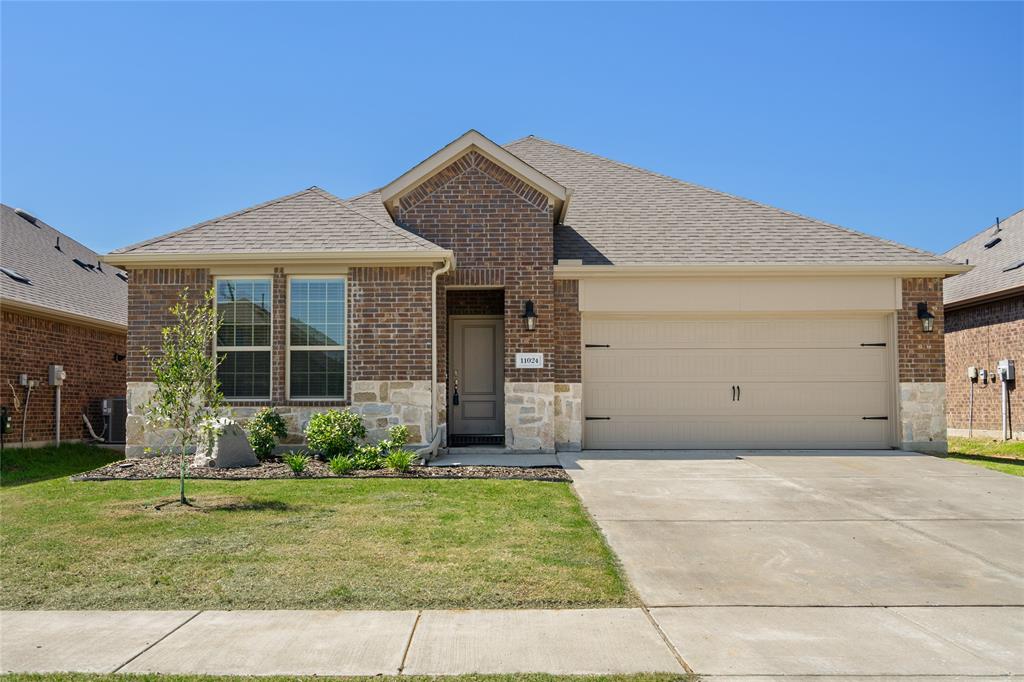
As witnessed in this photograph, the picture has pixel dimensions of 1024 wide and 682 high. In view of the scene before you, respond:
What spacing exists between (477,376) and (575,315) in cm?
245

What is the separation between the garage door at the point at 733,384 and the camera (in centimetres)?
1249

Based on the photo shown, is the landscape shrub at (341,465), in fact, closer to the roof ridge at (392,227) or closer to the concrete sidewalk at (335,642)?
the roof ridge at (392,227)

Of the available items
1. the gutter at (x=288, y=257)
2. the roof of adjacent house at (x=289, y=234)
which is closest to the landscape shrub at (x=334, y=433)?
the gutter at (x=288, y=257)

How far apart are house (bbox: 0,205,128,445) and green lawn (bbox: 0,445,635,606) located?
518 centimetres

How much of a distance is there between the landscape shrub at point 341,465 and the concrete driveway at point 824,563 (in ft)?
9.93

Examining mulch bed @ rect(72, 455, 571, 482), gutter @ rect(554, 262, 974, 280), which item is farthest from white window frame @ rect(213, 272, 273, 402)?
gutter @ rect(554, 262, 974, 280)

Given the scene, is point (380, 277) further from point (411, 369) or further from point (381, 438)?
point (381, 438)

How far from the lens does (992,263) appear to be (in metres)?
17.6

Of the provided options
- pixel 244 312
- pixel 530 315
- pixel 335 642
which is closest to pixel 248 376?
pixel 244 312

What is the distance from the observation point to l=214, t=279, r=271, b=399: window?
11.3 metres

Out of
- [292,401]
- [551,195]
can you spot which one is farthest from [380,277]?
[551,195]

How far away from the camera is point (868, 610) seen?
194 inches

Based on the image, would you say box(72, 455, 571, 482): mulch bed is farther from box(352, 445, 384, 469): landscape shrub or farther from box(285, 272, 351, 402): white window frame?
box(285, 272, 351, 402): white window frame

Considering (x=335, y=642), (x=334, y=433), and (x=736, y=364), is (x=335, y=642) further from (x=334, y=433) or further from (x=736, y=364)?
(x=736, y=364)
